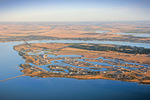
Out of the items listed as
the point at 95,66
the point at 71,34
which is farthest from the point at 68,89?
the point at 71,34

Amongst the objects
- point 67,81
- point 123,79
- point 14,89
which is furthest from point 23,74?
point 123,79

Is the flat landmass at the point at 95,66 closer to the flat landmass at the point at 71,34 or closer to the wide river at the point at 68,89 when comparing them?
the wide river at the point at 68,89

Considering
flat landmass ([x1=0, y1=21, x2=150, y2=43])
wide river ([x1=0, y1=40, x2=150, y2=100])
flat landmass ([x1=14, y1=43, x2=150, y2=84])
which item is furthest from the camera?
flat landmass ([x1=0, y1=21, x2=150, y2=43])

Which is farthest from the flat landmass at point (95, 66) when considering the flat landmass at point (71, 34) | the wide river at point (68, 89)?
the flat landmass at point (71, 34)

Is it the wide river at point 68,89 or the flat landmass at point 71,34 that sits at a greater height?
the flat landmass at point 71,34

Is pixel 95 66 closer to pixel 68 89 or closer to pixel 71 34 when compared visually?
pixel 68 89

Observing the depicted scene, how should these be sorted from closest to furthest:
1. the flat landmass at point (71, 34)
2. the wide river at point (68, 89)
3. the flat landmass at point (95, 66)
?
the wide river at point (68, 89) < the flat landmass at point (95, 66) < the flat landmass at point (71, 34)

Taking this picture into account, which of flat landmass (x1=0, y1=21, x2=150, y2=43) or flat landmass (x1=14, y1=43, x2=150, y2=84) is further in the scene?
flat landmass (x1=0, y1=21, x2=150, y2=43)

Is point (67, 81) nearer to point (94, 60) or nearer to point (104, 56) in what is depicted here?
point (94, 60)

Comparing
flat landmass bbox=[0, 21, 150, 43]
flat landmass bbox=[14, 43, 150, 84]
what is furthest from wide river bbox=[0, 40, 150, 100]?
flat landmass bbox=[0, 21, 150, 43]

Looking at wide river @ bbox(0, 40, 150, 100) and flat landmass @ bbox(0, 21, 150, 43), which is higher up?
flat landmass @ bbox(0, 21, 150, 43)

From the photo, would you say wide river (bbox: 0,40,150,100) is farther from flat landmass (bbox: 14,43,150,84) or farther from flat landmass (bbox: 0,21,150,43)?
flat landmass (bbox: 0,21,150,43)
